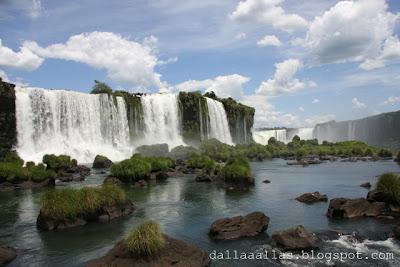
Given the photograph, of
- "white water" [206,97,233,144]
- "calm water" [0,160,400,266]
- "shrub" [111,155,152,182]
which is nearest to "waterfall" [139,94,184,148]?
"white water" [206,97,233,144]

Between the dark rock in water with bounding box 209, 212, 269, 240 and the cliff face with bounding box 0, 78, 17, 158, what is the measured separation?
176 feet

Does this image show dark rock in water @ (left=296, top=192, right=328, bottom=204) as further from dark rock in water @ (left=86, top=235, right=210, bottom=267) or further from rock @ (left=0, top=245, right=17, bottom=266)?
rock @ (left=0, top=245, right=17, bottom=266)

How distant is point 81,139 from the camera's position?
7438 cm

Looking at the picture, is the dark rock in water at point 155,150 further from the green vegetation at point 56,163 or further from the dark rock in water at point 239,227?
the dark rock in water at point 239,227

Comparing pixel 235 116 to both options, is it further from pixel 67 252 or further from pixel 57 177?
pixel 67 252

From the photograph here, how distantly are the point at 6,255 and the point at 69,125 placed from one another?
57597 millimetres

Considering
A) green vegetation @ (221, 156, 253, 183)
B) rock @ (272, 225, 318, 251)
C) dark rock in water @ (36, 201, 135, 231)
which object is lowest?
rock @ (272, 225, 318, 251)

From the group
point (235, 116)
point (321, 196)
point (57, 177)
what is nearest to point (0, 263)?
point (321, 196)

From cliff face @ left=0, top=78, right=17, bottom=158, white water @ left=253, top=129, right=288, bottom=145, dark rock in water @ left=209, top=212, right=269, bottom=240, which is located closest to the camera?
dark rock in water @ left=209, top=212, right=269, bottom=240

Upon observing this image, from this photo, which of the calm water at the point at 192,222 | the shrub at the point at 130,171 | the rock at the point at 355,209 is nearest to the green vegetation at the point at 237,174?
the calm water at the point at 192,222

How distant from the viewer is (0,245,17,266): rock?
16788 mm

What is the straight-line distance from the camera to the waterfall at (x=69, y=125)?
67.2m

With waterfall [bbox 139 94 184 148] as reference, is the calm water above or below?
below

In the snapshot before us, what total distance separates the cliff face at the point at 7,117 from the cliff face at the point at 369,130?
109081mm
